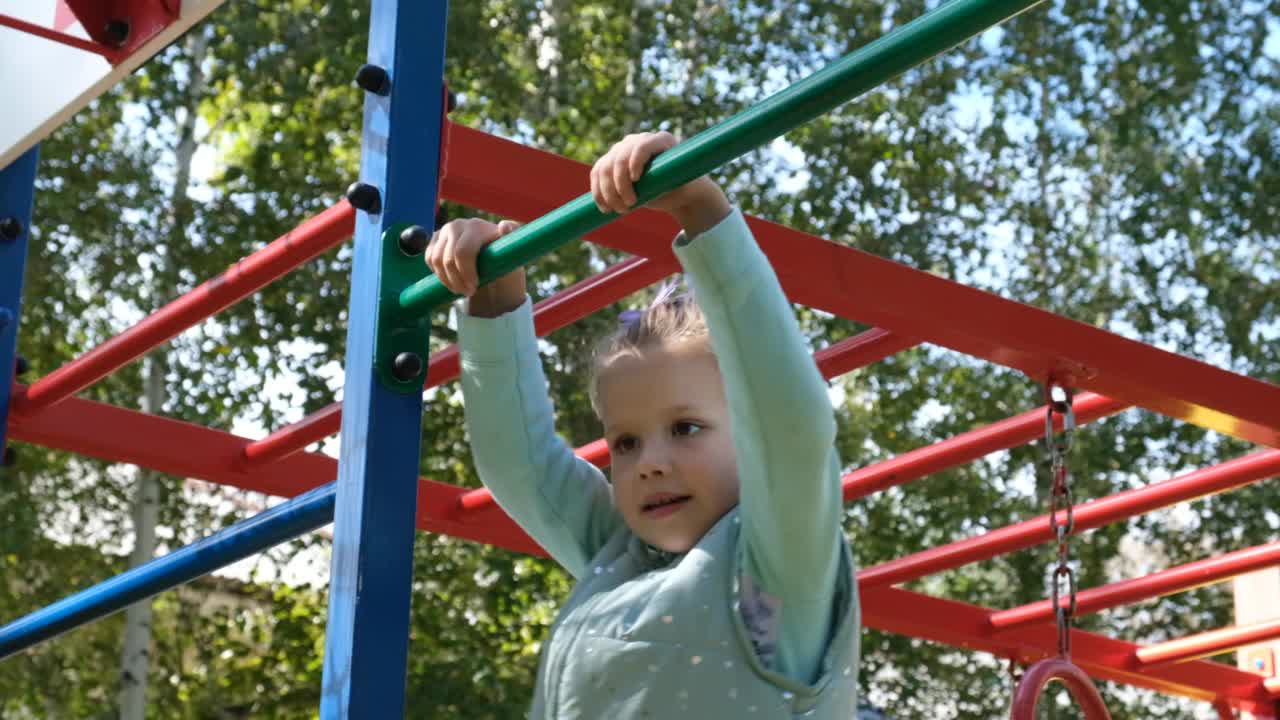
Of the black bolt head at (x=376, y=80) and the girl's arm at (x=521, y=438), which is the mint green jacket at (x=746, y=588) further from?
the black bolt head at (x=376, y=80)

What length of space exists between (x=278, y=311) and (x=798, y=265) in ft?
21.9

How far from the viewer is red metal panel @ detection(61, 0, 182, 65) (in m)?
2.03

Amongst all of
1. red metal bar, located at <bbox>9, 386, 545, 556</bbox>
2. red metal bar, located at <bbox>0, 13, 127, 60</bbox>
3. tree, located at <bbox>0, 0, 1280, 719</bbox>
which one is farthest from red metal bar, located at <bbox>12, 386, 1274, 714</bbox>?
tree, located at <bbox>0, 0, 1280, 719</bbox>

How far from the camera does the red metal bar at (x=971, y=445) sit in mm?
2461

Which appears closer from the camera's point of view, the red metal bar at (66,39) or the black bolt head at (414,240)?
the black bolt head at (414,240)

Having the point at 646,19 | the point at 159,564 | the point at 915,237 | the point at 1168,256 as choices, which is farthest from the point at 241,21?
the point at 159,564

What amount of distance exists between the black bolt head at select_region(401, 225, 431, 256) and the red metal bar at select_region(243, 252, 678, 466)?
1.32ft

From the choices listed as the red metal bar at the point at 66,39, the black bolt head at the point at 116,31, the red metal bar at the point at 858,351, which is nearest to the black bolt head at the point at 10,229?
the red metal bar at the point at 66,39

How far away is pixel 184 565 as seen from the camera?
5.44 ft

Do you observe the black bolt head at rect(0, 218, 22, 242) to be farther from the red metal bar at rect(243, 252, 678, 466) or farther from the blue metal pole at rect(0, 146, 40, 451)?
the red metal bar at rect(243, 252, 678, 466)

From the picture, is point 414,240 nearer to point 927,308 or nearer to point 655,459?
point 655,459

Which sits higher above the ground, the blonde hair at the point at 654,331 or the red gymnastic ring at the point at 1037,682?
the blonde hair at the point at 654,331

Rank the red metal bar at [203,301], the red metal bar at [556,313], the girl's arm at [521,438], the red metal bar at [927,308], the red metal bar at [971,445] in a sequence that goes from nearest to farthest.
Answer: the girl's arm at [521,438]
the red metal bar at [927,308]
the red metal bar at [203,301]
the red metal bar at [556,313]
the red metal bar at [971,445]

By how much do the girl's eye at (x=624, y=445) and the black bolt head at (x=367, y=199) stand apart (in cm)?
29
